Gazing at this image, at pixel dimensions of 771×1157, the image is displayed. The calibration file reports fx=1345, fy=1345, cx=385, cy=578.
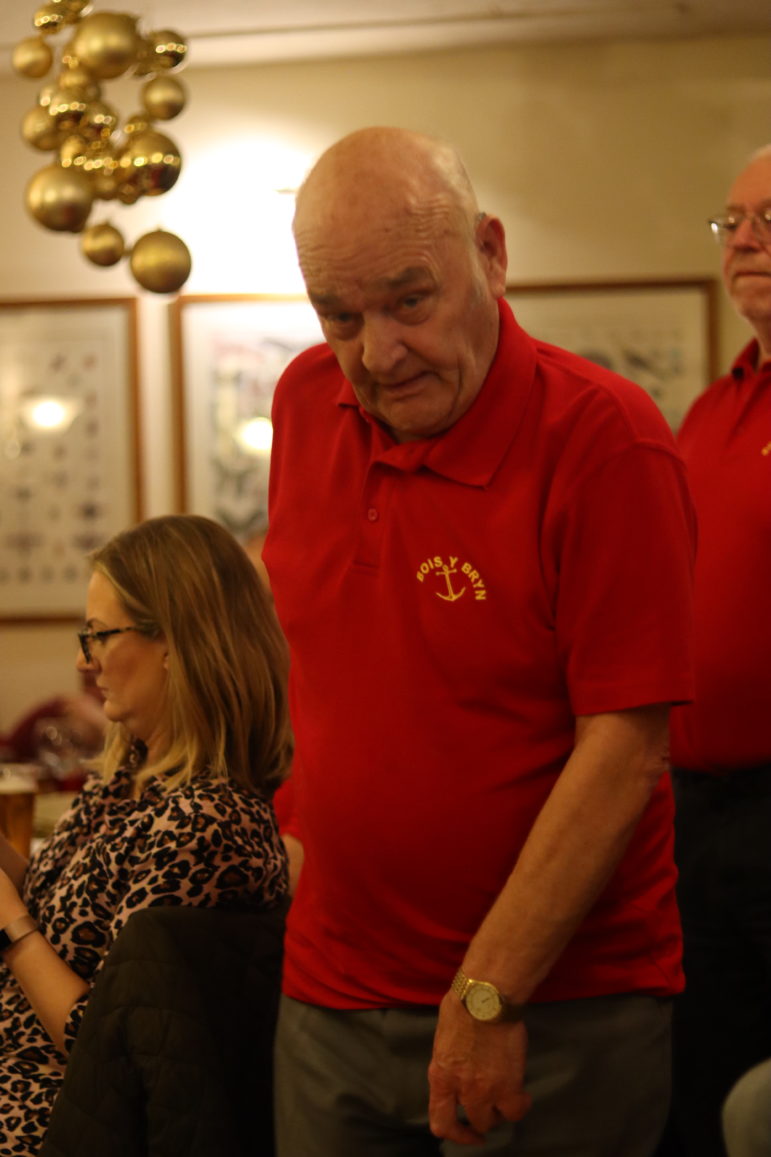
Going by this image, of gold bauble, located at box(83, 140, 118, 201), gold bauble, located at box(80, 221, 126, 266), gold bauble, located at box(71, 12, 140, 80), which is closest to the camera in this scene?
gold bauble, located at box(71, 12, 140, 80)

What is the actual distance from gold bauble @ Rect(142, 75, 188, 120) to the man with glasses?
1104 mm

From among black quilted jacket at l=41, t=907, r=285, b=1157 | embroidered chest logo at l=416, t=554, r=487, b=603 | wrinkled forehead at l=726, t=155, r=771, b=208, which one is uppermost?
wrinkled forehead at l=726, t=155, r=771, b=208

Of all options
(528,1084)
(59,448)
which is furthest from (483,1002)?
(59,448)

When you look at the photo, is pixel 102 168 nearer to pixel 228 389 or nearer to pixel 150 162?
pixel 150 162

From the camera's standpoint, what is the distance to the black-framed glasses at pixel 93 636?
6.16 ft

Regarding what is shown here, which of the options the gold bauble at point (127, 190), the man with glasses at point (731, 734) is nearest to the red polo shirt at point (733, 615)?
the man with glasses at point (731, 734)

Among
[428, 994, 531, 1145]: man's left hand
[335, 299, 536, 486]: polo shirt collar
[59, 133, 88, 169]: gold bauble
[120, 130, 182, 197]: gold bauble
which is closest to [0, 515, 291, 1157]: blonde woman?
[428, 994, 531, 1145]: man's left hand

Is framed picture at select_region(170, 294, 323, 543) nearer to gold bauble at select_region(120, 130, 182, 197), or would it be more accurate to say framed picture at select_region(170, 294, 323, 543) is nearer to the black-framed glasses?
gold bauble at select_region(120, 130, 182, 197)

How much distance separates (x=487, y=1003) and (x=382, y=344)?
58 centimetres

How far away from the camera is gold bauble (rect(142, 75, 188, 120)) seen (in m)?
Result: 2.54

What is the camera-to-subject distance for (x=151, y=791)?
5.94 ft

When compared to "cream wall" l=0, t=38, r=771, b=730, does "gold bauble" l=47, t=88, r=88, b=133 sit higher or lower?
lower

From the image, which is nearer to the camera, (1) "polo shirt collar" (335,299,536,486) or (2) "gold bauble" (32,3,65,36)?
(1) "polo shirt collar" (335,299,536,486)

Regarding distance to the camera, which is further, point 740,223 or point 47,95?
point 47,95
